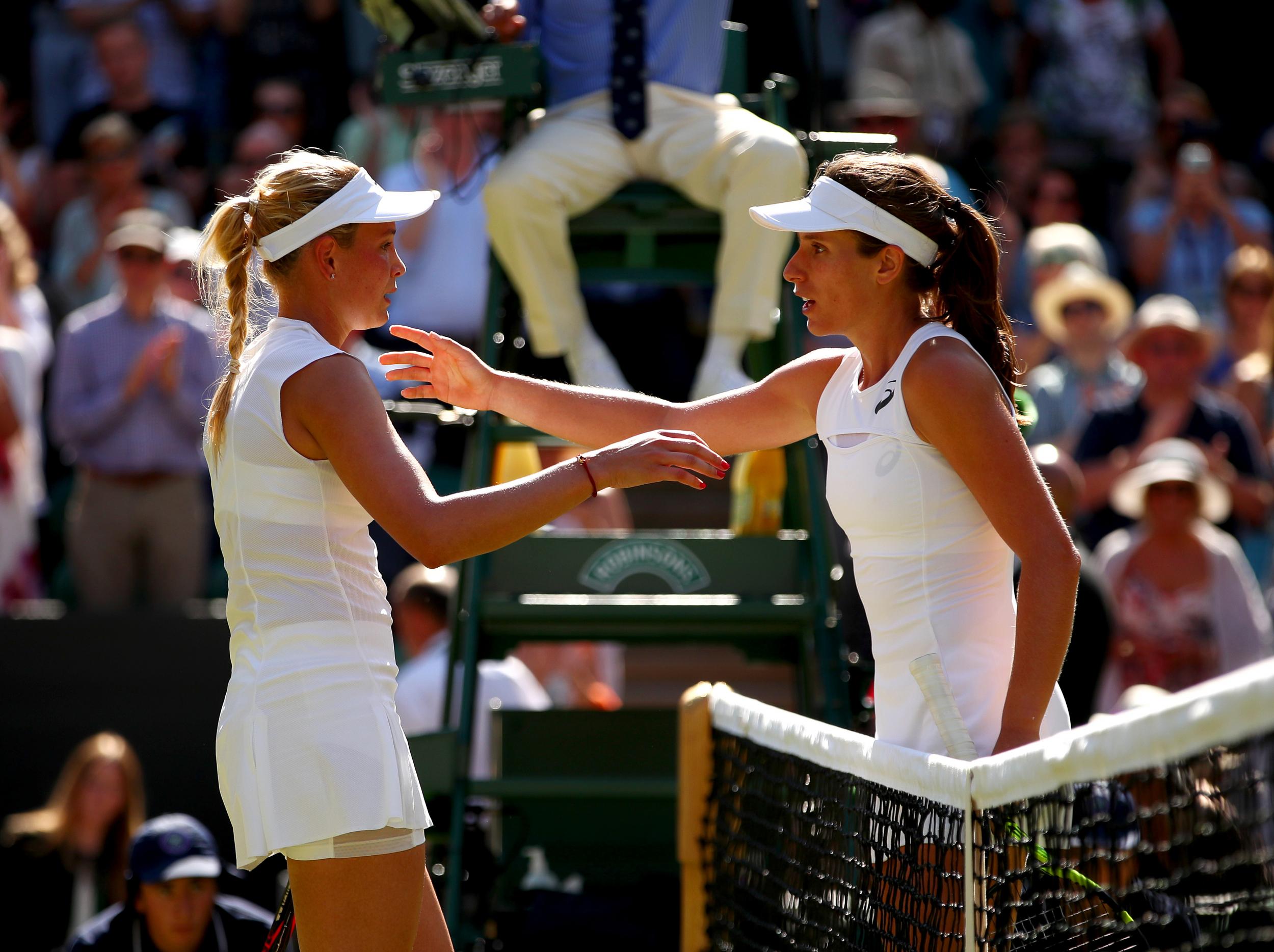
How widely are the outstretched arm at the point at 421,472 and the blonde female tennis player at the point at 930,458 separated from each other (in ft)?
1.27

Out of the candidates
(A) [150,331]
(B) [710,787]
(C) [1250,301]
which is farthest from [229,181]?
(B) [710,787]

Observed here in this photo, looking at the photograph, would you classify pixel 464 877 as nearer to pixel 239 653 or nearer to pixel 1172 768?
pixel 239 653

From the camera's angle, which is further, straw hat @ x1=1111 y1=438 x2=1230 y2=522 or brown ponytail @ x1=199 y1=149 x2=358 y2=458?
straw hat @ x1=1111 y1=438 x2=1230 y2=522

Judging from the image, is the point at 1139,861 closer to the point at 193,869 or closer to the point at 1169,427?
the point at 193,869

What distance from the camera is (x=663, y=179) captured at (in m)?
5.29

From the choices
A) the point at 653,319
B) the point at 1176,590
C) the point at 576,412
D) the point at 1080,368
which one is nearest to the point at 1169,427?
the point at 1080,368

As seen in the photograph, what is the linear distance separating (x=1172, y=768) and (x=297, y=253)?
1.65 m

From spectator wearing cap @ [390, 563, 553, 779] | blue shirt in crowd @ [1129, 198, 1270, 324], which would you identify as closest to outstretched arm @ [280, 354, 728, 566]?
spectator wearing cap @ [390, 563, 553, 779]

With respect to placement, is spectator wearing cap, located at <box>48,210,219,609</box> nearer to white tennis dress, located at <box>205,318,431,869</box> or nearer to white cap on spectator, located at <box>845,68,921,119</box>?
white cap on spectator, located at <box>845,68,921,119</box>

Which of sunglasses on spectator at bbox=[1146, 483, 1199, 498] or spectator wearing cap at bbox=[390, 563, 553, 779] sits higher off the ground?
sunglasses on spectator at bbox=[1146, 483, 1199, 498]

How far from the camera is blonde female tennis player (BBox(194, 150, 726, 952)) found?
105 inches

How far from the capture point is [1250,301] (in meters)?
8.60

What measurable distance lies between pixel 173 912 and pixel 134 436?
3260 millimetres

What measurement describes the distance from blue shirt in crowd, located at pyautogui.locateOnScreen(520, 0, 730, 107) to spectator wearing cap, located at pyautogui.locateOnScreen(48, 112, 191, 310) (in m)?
4.51
